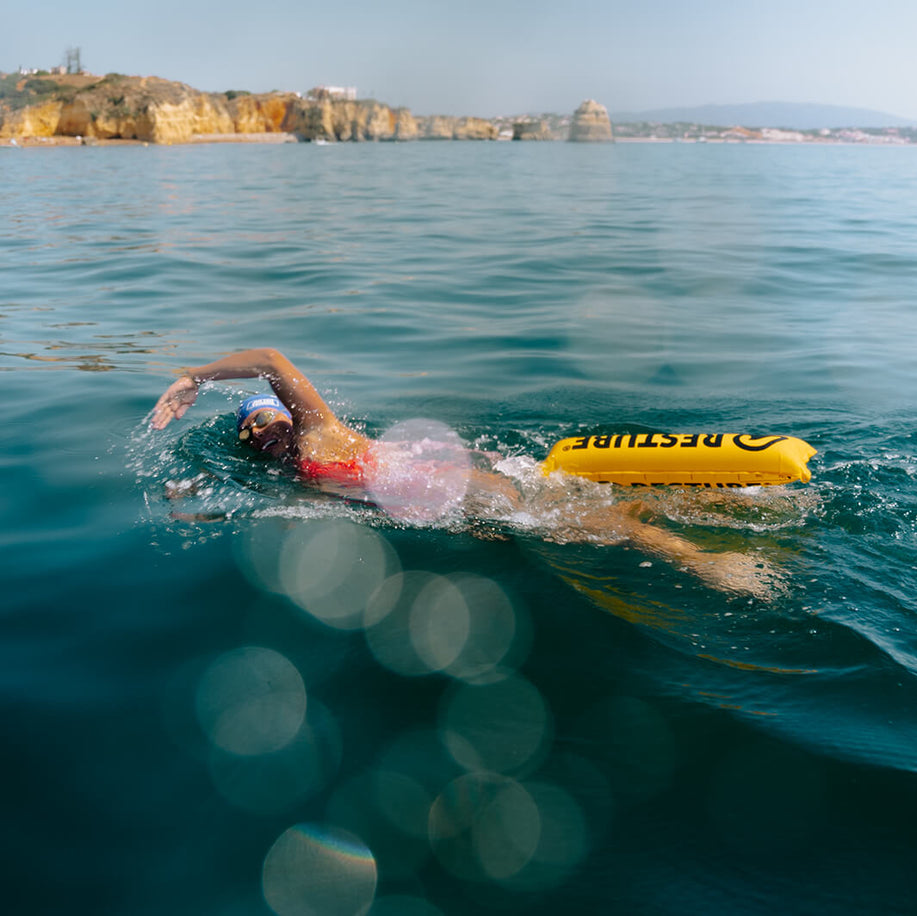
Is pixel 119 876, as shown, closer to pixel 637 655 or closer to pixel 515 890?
pixel 515 890

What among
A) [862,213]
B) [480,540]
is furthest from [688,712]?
[862,213]

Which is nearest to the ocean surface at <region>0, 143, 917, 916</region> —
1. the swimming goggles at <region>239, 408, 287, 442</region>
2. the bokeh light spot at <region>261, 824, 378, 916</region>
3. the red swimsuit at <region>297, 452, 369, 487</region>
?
the bokeh light spot at <region>261, 824, 378, 916</region>

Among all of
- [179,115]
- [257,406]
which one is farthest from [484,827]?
[179,115]

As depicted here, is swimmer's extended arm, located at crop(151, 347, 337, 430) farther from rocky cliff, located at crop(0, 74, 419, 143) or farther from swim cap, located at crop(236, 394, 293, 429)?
rocky cliff, located at crop(0, 74, 419, 143)

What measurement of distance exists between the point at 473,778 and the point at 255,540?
7.35 feet

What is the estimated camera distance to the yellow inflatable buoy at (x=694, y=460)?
4234 millimetres

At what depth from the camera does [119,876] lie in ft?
7.63

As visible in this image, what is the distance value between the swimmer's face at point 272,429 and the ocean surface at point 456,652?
6.8 inches

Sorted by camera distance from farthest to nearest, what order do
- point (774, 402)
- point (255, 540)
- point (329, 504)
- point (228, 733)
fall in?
point (774, 402), point (329, 504), point (255, 540), point (228, 733)

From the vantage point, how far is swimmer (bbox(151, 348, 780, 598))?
4.40 meters

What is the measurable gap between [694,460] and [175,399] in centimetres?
324

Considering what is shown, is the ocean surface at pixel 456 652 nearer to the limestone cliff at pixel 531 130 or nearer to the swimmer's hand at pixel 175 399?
the swimmer's hand at pixel 175 399

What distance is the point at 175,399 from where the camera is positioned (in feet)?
16.0

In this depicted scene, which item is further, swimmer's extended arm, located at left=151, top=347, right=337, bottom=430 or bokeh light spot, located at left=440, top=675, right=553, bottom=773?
swimmer's extended arm, located at left=151, top=347, right=337, bottom=430
